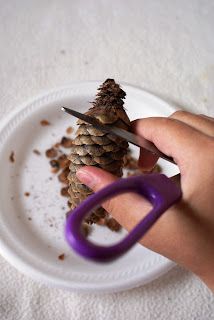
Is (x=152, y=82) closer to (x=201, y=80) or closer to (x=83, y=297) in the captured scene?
(x=201, y=80)

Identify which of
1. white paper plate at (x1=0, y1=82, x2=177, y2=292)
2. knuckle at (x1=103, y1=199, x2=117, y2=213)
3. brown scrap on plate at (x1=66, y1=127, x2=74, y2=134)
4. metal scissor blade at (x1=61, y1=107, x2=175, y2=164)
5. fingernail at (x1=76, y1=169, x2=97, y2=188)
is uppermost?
metal scissor blade at (x1=61, y1=107, x2=175, y2=164)

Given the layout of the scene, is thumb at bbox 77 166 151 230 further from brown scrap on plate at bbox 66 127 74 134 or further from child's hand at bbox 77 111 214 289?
brown scrap on plate at bbox 66 127 74 134

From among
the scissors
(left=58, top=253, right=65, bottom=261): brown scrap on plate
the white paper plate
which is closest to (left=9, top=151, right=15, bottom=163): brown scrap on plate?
the white paper plate

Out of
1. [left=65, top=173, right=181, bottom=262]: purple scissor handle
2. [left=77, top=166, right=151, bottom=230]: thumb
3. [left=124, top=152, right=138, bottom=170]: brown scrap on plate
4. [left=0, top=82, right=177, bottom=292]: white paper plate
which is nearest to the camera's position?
[left=65, top=173, right=181, bottom=262]: purple scissor handle

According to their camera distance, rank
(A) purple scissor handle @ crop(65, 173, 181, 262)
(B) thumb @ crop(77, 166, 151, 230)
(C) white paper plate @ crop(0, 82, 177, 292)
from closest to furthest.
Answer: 1. (A) purple scissor handle @ crop(65, 173, 181, 262)
2. (B) thumb @ crop(77, 166, 151, 230)
3. (C) white paper plate @ crop(0, 82, 177, 292)

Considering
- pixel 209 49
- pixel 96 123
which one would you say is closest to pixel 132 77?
pixel 209 49

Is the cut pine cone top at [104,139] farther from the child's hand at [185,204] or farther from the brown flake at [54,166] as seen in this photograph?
the brown flake at [54,166]

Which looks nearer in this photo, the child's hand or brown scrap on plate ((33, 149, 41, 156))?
the child's hand
